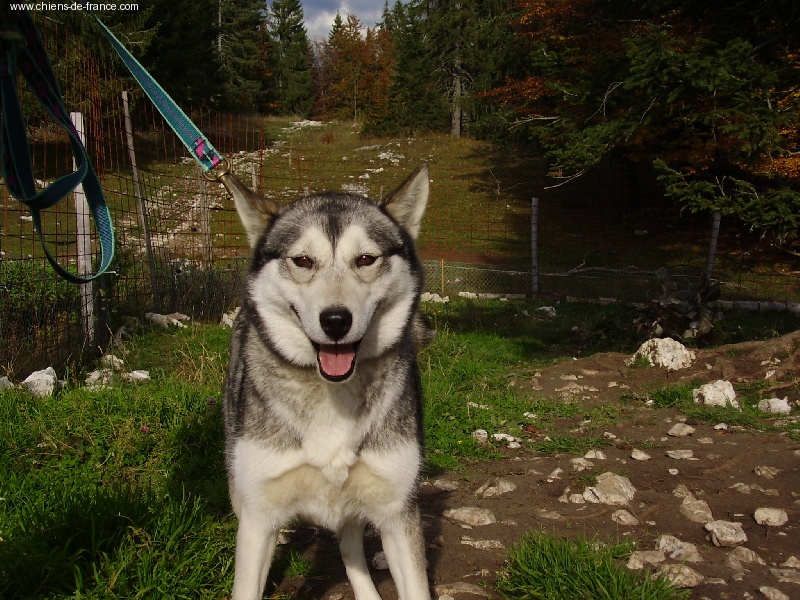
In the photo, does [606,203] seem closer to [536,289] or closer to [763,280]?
[763,280]

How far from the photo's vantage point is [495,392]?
18.6 ft

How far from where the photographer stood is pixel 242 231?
28.3 feet

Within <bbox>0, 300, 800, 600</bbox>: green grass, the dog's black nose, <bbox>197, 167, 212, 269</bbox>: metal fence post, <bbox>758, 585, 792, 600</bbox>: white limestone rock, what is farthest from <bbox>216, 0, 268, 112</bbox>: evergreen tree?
<bbox>758, 585, 792, 600</bbox>: white limestone rock

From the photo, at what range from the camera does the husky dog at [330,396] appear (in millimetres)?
2410

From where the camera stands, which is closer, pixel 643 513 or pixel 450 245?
pixel 643 513

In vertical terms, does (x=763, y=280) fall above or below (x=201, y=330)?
below

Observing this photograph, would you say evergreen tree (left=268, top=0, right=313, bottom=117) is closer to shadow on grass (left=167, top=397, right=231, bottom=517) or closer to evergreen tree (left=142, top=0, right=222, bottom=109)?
evergreen tree (left=142, top=0, right=222, bottom=109)

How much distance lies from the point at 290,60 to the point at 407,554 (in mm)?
52605

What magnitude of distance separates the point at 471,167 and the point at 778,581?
2659 centimetres

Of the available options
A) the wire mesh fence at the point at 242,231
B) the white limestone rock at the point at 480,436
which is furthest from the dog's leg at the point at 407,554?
the wire mesh fence at the point at 242,231

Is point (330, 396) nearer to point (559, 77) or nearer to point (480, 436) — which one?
point (480, 436)

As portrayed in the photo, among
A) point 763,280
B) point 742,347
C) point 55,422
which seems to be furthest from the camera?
point 763,280

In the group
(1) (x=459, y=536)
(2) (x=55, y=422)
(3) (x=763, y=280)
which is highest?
(2) (x=55, y=422)

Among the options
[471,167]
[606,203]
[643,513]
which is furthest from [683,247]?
[643,513]
